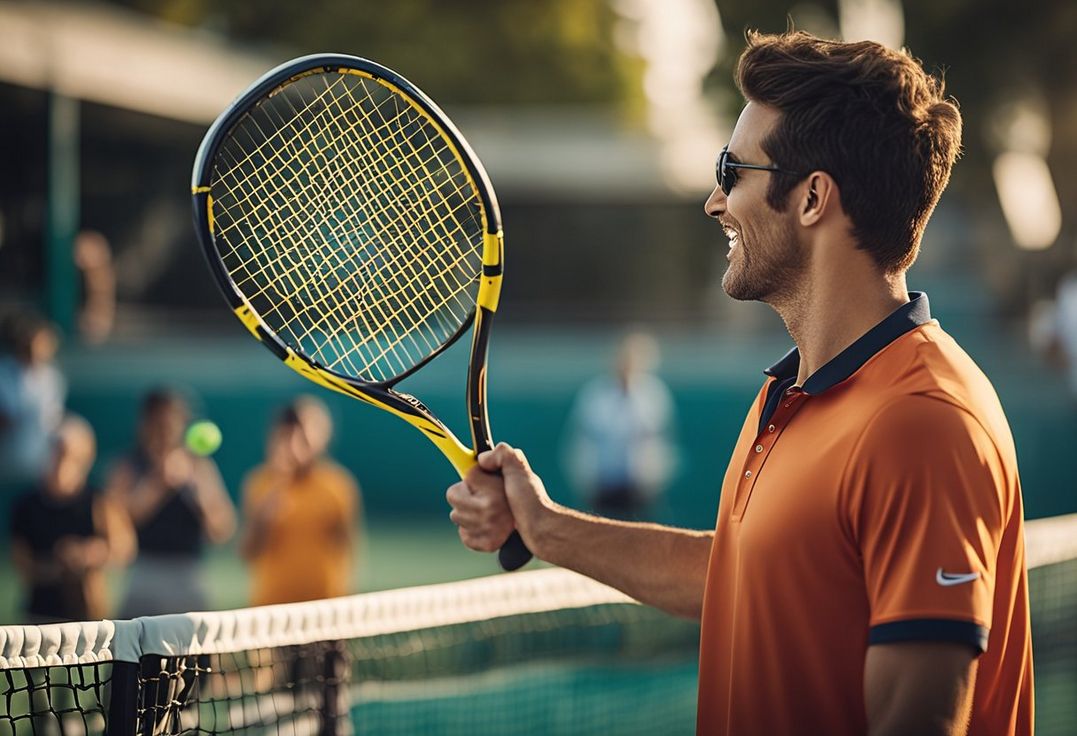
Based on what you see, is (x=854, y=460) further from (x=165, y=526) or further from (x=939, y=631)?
(x=165, y=526)

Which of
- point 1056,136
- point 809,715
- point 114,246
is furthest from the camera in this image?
point 114,246

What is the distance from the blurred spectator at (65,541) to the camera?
651cm

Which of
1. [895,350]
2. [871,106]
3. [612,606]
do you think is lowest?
[612,606]

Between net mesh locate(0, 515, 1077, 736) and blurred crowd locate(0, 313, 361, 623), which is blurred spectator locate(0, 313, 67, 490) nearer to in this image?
blurred crowd locate(0, 313, 361, 623)

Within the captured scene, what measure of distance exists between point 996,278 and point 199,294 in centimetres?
1237

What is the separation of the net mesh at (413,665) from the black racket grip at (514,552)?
686 mm

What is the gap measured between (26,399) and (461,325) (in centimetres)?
615

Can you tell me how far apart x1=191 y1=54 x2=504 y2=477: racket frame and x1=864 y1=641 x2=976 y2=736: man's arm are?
1128 millimetres

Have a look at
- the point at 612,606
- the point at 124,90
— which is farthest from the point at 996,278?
the point at 612,606

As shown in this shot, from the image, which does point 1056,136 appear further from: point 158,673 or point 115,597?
point 158,673

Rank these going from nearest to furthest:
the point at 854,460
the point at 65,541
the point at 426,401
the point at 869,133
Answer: the point at 854,460 → the point at 869,133 → the point at 65,541 → the point at 426,401

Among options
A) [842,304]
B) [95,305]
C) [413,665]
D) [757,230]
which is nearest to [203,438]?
[413,665]

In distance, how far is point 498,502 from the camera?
2609mm

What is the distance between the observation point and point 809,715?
1.96 metres
